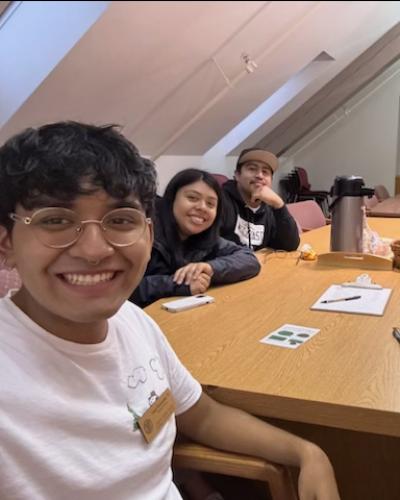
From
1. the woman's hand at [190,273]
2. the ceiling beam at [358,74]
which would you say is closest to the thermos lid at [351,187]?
the ceiling beam at [358,74]

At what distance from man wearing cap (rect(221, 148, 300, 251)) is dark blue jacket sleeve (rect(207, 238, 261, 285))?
51 cm

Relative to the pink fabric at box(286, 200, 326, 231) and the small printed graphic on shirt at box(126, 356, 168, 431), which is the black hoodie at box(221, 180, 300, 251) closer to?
the pink fabric at box(286, 200, 326, 231)

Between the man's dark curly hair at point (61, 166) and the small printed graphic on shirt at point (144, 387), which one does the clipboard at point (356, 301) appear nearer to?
the small printed graphic on shirt at point (144, 387)

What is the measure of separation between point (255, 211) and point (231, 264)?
768 mm

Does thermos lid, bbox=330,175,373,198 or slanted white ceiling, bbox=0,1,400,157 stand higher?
slanted white ceiling, bbox=0,1,400,157

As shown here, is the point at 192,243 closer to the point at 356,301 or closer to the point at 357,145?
the point at 356,301

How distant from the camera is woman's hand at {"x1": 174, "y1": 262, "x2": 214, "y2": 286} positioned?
146 cm

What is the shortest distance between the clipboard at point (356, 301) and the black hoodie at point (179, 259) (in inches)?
11.8

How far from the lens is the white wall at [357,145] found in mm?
1963

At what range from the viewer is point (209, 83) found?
0.45m

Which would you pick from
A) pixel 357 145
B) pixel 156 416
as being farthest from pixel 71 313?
pixel 357 145

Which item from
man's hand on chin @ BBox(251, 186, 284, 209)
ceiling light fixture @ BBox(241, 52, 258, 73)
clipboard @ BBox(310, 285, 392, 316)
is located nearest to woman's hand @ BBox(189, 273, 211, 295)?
clipboard @ BBox(310, 285, 392, 316)

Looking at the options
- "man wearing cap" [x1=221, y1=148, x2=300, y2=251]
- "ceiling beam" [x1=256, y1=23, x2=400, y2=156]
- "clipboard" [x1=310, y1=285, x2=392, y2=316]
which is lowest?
"clipboard" [x1=310, y1=285, x2=392, y2=316]

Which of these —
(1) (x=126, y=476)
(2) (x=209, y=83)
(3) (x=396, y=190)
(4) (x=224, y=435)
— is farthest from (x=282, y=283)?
(3) (x=396, y=190)
